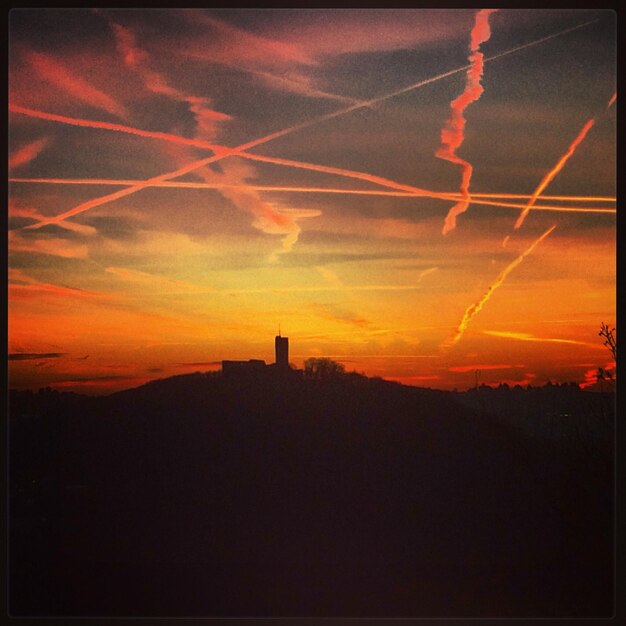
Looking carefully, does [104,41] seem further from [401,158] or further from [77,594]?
[77,594]

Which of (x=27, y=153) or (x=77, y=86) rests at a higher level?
(x=77, y=86)

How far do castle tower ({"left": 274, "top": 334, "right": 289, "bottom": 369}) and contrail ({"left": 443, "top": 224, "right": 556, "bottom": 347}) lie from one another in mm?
748

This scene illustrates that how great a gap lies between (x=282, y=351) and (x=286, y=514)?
75cm

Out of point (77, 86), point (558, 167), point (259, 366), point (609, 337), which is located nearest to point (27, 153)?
point (77, 86)

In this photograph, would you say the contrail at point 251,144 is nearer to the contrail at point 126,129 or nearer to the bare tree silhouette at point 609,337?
the contrail at point 126,129

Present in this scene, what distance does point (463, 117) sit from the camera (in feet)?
16.5

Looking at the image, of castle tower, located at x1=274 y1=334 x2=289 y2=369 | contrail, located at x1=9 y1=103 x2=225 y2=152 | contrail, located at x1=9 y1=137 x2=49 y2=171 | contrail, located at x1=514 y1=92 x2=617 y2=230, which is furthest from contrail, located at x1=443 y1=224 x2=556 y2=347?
contrail, located at x1=9 y1=137 x2=49 y2=171

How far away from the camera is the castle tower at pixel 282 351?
503 cm

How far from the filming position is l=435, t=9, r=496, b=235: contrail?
4977 millimetres

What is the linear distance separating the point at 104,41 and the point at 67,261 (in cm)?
102

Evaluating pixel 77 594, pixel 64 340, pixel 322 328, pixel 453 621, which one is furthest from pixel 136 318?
pixel 453 621

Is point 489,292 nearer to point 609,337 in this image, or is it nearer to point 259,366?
point 609,337

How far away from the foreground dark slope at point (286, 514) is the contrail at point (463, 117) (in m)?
0.92

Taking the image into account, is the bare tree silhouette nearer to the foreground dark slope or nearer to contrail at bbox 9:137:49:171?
the foreground dark slope
